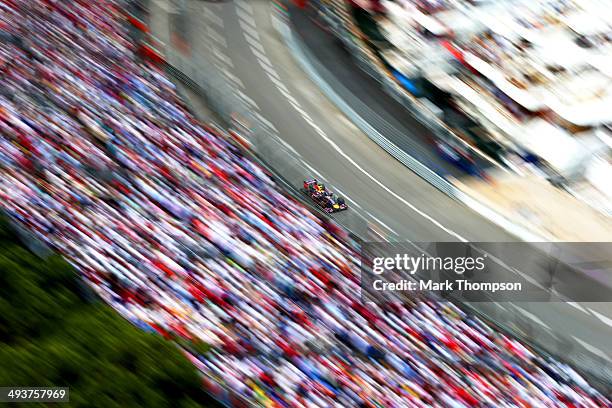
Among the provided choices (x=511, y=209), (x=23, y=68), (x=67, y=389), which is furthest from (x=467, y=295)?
(x=23, y=68)

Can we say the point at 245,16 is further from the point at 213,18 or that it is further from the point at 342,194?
the point at 342,194

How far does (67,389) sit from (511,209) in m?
14.0

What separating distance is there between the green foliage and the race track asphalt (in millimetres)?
8294

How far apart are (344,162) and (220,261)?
273 inches

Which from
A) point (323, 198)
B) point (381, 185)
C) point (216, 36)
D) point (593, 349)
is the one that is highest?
point (593, 349)

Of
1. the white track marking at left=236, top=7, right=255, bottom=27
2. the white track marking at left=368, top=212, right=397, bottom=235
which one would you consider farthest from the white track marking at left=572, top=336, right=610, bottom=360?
the white track marking at left=236, top=7, right=255, bottom=27

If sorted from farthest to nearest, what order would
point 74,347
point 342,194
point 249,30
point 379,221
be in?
1. point 249,30
2. point 342,194
3. point 379,221
4. point 74,347

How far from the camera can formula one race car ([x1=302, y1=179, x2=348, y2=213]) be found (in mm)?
21284

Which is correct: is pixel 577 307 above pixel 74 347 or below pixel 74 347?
above

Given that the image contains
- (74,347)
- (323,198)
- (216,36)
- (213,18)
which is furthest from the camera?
(213,18)

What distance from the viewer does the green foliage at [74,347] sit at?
12.0 metres

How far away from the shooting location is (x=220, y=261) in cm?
1772

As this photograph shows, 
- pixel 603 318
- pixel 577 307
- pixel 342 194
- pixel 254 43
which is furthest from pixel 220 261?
pixel 254 43

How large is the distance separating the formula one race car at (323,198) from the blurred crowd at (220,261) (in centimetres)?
61
